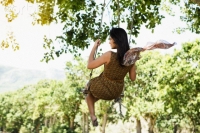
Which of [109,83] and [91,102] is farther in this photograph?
[91,102]

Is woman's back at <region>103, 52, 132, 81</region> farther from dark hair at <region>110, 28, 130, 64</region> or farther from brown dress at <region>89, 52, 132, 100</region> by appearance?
dark hair at <region>110, 28, 130, 64</region>

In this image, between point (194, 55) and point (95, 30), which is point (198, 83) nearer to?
point (194, 55)

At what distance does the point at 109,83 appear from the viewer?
4859mm

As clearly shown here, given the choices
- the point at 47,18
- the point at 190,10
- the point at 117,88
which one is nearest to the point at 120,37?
the point at 117,88

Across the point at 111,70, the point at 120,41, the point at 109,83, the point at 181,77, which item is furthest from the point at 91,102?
the point at 181,77

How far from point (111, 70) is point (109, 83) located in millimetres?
207

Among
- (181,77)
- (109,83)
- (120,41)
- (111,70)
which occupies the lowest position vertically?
(181,77)

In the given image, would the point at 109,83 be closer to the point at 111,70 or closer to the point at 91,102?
A: the point at 111,70

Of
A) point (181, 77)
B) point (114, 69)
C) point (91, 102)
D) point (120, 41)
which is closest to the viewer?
point (120, 41)

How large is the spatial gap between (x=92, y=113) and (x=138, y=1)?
527 centimetres

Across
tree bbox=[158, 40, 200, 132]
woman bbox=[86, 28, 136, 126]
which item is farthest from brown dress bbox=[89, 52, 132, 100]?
tree bbox=[158, 40, 200, 132]

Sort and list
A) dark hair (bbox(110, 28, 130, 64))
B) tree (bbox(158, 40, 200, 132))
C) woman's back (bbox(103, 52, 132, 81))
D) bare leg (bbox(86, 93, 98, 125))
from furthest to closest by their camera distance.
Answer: tree (bbox(158, 40, 200, 132)) → bare leg (bbox(86, 93, 98, 125)) → woman's back (bbox(103, 52, 132, 81)) → dark hair (bbox(110, 28, 130, 64))

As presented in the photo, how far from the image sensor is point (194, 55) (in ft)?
66.7

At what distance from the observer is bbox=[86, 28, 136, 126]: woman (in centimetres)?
459
